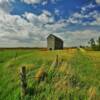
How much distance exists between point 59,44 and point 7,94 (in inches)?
2909

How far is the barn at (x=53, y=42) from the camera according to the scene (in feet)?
278

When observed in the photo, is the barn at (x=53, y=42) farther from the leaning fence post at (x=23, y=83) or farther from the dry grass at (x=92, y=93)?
the dry grass at (x=92, y=93)

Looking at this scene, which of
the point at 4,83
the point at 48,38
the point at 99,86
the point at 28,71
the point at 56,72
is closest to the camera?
the point at 99,86

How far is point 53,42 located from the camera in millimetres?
85438

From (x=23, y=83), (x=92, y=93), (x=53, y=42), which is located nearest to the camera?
(x=92, y=93)

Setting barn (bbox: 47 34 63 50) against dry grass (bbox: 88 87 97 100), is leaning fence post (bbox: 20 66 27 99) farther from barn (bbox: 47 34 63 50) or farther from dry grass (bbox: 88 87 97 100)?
barn (bbox: 47 34 63 50)

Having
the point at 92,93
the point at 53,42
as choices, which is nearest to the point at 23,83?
the point at 92,93

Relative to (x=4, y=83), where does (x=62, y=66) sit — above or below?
above

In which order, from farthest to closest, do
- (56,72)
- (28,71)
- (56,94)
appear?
(28,71) → (56,72) → (56,94)

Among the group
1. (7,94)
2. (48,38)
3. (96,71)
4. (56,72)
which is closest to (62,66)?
(56,72)

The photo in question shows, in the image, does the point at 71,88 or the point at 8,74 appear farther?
the point at 8,74

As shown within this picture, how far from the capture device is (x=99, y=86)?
1362 cm

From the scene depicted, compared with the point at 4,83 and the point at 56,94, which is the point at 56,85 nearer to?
the point at 56,94

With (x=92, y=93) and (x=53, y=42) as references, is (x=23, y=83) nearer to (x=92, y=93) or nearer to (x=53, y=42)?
(x=92, y=93)
